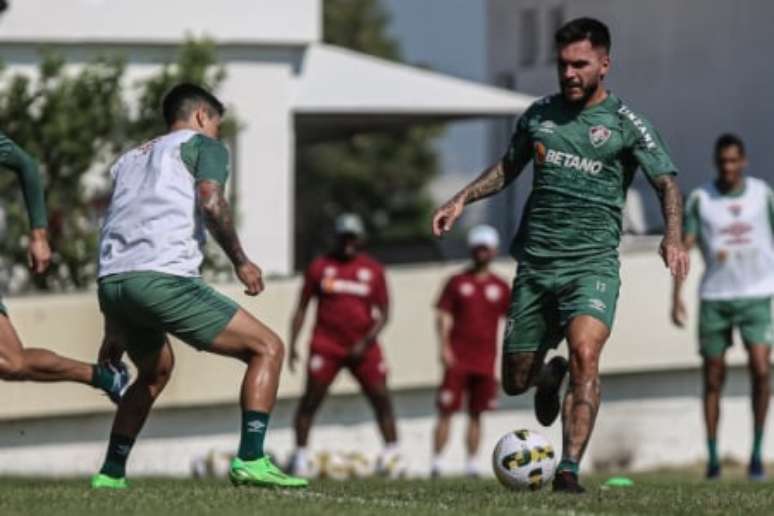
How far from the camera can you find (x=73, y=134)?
24.0 metres

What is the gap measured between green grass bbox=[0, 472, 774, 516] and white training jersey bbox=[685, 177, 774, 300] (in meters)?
5.78

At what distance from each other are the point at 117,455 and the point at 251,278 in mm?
1524

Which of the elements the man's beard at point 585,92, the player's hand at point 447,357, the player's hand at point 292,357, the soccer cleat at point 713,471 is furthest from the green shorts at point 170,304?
the player's hand at point 447,357

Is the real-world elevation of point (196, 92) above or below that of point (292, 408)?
above

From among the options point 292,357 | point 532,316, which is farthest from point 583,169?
point 292,357

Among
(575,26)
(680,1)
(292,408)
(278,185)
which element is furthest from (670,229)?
(680,1)

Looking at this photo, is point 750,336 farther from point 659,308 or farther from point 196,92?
point 196,92

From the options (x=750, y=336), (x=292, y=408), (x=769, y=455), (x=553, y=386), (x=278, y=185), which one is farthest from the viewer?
(x=278, y=185)

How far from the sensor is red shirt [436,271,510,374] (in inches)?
875

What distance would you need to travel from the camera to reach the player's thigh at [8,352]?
12.3 meters

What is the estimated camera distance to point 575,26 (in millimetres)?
12734

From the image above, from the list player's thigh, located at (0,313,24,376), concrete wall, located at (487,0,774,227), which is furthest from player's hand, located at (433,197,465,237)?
concrete wall, located at (487,0,774,227)

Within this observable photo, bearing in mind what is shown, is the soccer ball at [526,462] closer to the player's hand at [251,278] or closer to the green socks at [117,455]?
the player's hand at [251,278]

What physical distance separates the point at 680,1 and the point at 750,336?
1020 centimetres
